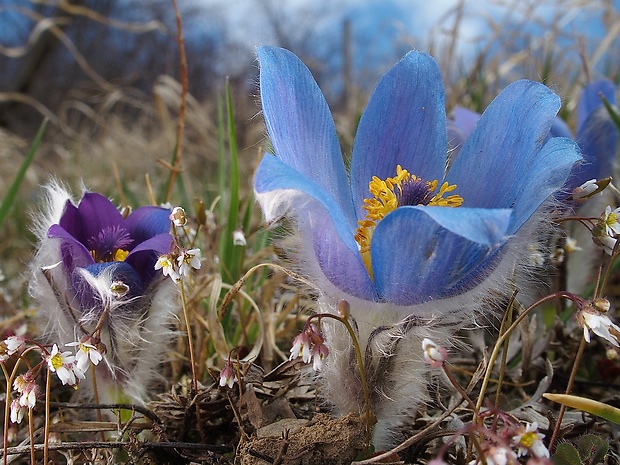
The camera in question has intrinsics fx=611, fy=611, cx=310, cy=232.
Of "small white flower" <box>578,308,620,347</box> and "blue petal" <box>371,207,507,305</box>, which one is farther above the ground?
"blue petal" <box>371,207,507,305</box>

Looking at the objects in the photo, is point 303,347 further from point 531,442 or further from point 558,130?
point 558,130

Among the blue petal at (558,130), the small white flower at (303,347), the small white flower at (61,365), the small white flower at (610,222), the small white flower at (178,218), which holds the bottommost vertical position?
the small white flower at (61,365)

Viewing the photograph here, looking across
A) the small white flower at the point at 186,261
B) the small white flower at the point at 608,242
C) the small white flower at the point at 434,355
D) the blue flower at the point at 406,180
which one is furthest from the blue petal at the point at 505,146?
the small white flower at the point at 186,261

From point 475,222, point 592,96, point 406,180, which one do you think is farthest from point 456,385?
point 592,96

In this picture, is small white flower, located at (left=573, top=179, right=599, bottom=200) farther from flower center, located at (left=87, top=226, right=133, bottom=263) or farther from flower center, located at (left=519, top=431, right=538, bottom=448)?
flower center, located at (left=87, top=226, right=133, bottom=263)

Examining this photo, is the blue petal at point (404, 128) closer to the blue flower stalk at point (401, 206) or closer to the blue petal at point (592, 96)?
the blue flower stalk at point (401, 206)

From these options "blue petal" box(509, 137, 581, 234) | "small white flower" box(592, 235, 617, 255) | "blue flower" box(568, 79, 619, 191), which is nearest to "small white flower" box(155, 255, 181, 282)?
"blue petal" box(509, 137, 581, 234)

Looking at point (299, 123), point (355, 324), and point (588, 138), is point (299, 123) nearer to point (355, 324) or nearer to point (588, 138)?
point (355, 324)
